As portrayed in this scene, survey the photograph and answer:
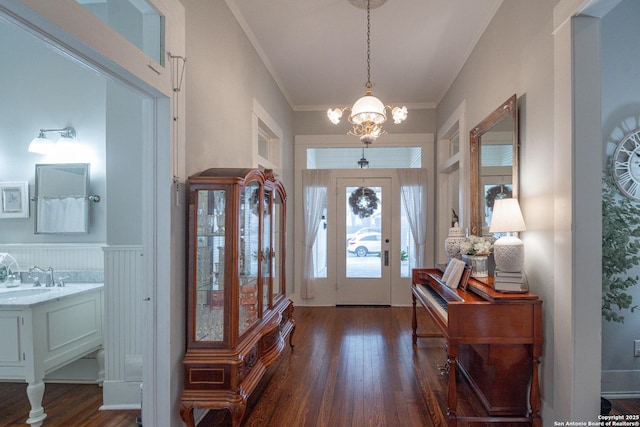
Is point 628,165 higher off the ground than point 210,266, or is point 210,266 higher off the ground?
point 628,165

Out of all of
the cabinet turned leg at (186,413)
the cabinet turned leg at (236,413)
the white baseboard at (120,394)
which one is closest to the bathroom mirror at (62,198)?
the white baseboard at (120,394)

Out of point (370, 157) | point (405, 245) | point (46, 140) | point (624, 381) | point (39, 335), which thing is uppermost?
point (370, 157)

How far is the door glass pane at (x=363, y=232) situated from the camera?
5.09m

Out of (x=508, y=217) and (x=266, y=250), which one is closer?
(x=508, y=217)

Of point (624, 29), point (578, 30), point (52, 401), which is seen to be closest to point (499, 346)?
point (578, 30)

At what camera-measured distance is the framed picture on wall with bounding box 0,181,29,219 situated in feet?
9.69

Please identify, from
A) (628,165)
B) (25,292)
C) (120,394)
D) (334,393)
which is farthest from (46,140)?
(628,165)

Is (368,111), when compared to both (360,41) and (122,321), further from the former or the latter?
(122,321)

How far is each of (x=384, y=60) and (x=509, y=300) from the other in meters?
2.88

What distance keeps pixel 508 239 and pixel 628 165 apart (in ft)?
4.30

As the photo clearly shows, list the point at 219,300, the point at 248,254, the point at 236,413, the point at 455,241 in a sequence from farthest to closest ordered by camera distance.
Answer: the point at 455,241 < the point at 248,254 < the point at 219,300 < the point at 236,413

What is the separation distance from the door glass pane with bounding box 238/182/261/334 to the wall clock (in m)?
2.76

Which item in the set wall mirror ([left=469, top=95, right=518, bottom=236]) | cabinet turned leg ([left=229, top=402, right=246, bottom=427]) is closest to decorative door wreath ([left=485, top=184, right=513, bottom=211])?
wall mirror ([left=469, top=95, right=518, bottom=236])

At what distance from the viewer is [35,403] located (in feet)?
7.13
